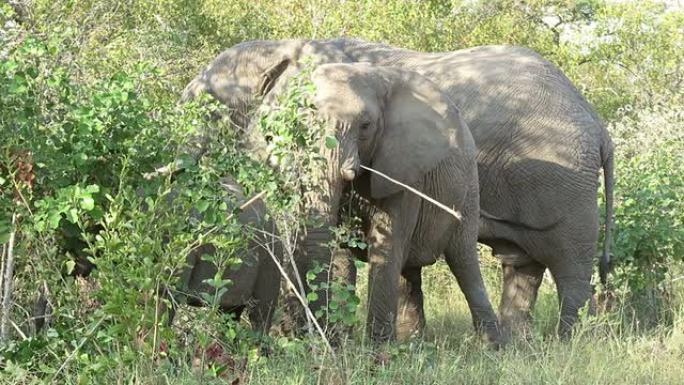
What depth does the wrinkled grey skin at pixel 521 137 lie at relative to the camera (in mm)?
8000

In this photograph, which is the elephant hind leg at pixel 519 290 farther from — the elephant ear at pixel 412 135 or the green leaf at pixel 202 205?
the green leaf at pixel 202 205

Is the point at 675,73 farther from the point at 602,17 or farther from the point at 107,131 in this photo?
the point at 107,131

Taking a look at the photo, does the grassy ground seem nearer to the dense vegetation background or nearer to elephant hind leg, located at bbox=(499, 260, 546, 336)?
the dense vegetation background

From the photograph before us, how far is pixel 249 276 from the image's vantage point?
6.41m

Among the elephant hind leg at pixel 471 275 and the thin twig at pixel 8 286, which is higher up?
the thin twig at pixel 8 286

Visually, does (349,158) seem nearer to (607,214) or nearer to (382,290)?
(382,290)

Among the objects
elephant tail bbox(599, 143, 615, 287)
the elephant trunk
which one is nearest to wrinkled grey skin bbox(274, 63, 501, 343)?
the elephant trunk

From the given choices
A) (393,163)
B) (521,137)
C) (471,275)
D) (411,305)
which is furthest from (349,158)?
(521,137)

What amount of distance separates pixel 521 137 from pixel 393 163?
1679mm

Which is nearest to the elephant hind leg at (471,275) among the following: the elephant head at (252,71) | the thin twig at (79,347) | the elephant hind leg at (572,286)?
the elephant hind leg at (572,286)

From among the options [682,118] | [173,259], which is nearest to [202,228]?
[173,259]

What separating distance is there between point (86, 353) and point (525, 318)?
414cm

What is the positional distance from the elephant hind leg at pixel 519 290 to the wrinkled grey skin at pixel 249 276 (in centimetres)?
210

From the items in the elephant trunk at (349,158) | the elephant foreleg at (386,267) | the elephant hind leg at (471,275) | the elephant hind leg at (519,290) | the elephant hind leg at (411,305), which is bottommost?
the elephant hind leg at (519,290)
